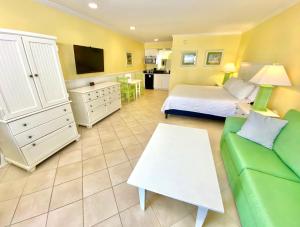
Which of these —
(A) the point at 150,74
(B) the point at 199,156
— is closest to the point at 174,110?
(B) the point at 199,156

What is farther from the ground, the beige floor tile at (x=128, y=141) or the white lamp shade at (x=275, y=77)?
the white lamp shade at (x=275, y=77)

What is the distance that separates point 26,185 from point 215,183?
2068 millimetres

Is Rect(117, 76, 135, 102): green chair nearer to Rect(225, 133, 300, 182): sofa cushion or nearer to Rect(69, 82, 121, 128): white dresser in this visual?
Rect(69, 82, 121, 128): white dresser

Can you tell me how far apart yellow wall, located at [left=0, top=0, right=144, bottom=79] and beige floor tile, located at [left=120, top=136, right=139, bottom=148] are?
1.79m

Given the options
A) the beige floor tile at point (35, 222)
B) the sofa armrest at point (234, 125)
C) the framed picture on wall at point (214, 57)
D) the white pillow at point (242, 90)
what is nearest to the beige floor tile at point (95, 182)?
the beige floor tile at point (35, 222)

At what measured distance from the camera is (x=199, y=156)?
139 centimetres

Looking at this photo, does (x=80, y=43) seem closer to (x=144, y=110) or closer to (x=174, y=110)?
(x=144, y=110)

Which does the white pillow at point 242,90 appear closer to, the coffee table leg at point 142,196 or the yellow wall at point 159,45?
the coffee table leg at point 142,196

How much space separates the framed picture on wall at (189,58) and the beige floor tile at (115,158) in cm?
425

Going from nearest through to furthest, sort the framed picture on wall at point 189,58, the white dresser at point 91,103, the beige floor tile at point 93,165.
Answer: the beige floor tile at point 93,165 → the white dresser at point 91,103 → the framed picture on wall at point 189,58

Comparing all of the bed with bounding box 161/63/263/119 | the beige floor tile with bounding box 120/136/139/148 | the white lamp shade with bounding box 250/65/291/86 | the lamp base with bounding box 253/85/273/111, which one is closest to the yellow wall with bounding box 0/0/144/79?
the beige floor tile with bounding box 120/136/139/148

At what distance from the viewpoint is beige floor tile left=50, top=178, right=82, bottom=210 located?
1.36m

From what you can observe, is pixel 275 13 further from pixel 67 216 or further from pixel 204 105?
pixel 67 216

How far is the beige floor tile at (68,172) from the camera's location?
163 centimetres
